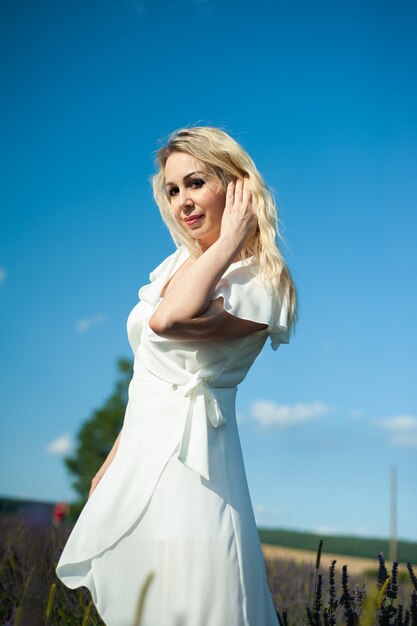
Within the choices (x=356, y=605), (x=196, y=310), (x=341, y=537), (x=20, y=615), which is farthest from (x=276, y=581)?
(x=341, y=537)

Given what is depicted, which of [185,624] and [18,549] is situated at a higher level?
[18,549]

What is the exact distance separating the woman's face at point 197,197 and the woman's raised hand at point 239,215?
0.07 meters

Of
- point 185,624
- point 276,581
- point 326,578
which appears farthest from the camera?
point 326,578

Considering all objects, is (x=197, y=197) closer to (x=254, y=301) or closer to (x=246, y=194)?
(x=246, y=194)

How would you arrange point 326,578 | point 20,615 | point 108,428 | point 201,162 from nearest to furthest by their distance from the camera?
point 20,615 < point 201,162 < point 326,578 < point 108,428

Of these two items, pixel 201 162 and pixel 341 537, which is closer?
pixel 201 162

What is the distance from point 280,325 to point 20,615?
1.72 metres

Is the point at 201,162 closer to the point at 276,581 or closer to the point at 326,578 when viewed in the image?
the point at 276,581

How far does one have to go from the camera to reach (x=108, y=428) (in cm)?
2206

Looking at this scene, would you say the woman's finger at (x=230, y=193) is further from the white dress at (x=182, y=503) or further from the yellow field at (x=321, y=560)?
the yellow field at (x=321, y=560)

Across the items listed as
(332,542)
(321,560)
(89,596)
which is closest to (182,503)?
(89,596)

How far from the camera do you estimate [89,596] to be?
143 inches

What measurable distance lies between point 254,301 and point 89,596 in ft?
7.39

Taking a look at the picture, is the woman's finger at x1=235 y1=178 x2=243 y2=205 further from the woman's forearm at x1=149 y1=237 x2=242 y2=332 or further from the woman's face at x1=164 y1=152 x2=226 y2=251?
the woman's forearm at x1=149 y1=237 x2=242 y2=332
